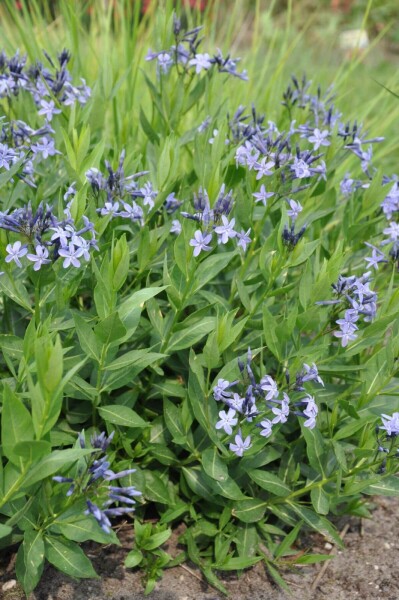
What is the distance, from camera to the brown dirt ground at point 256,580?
8.80 ft

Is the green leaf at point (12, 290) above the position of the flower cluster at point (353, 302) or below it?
above

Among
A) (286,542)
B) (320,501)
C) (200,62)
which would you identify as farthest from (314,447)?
(200,62)

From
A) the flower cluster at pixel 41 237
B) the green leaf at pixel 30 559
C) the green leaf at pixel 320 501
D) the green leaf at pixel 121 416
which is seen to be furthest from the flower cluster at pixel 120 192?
the green leaf at pixel 320 501

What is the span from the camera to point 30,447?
75.4 inches

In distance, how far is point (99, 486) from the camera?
214 centimetres

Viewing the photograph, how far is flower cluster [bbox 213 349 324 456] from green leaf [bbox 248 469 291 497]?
9.9 inches

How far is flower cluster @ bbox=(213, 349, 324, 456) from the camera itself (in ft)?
7.88

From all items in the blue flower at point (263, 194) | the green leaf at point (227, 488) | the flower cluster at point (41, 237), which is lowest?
the green leaf at point (227, 488)

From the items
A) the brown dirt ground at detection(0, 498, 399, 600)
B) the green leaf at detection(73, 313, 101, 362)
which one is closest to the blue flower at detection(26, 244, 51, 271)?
the green leaf at detection(73, 313, 101, 362)

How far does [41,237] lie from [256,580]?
166 centimetres

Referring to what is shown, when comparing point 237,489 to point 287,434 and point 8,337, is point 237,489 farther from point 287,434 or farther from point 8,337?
point 8,337

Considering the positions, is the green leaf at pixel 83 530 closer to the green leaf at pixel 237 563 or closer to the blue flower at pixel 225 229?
the green leaf at pixel 237 563

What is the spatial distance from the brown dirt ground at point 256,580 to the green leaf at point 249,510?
28 centimetres

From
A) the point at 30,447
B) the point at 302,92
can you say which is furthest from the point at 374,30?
the point at 30,447
